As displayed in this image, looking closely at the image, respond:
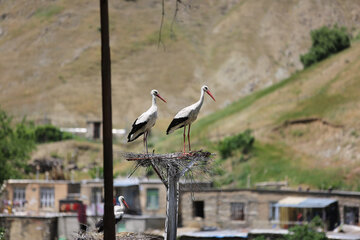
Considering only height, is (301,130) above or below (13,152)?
above

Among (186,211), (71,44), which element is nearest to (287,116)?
(186,211)

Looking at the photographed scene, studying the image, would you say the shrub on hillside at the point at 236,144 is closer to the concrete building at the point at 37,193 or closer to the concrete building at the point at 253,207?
the concrete building at the point at 253,207

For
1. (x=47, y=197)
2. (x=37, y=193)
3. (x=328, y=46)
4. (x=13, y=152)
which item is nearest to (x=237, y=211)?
(x=47, y=197)

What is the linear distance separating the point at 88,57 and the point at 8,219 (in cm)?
9148

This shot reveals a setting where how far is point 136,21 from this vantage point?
160250 millimetres

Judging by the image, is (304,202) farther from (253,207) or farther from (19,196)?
(19,196)

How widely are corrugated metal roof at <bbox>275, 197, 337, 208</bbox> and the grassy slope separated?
9.95 metres

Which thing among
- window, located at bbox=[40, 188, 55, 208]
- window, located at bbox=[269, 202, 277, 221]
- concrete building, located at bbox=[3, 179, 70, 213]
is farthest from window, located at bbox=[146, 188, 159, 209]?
window, located at bbox=[269, 202, 277, 221]

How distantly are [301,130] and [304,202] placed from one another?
103ft

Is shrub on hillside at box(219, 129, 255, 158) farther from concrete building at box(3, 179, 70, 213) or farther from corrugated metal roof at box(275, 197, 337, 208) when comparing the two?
corrugated metal roof at box(275, 197, 337, 208)

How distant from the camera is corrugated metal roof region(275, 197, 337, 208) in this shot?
51.6 meters

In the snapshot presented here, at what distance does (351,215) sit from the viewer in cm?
5247

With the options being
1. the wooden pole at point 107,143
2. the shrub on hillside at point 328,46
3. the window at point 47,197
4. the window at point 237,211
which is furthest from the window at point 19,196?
the shrub on hillside at point 328,46

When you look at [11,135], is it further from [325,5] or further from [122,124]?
[325,5]
